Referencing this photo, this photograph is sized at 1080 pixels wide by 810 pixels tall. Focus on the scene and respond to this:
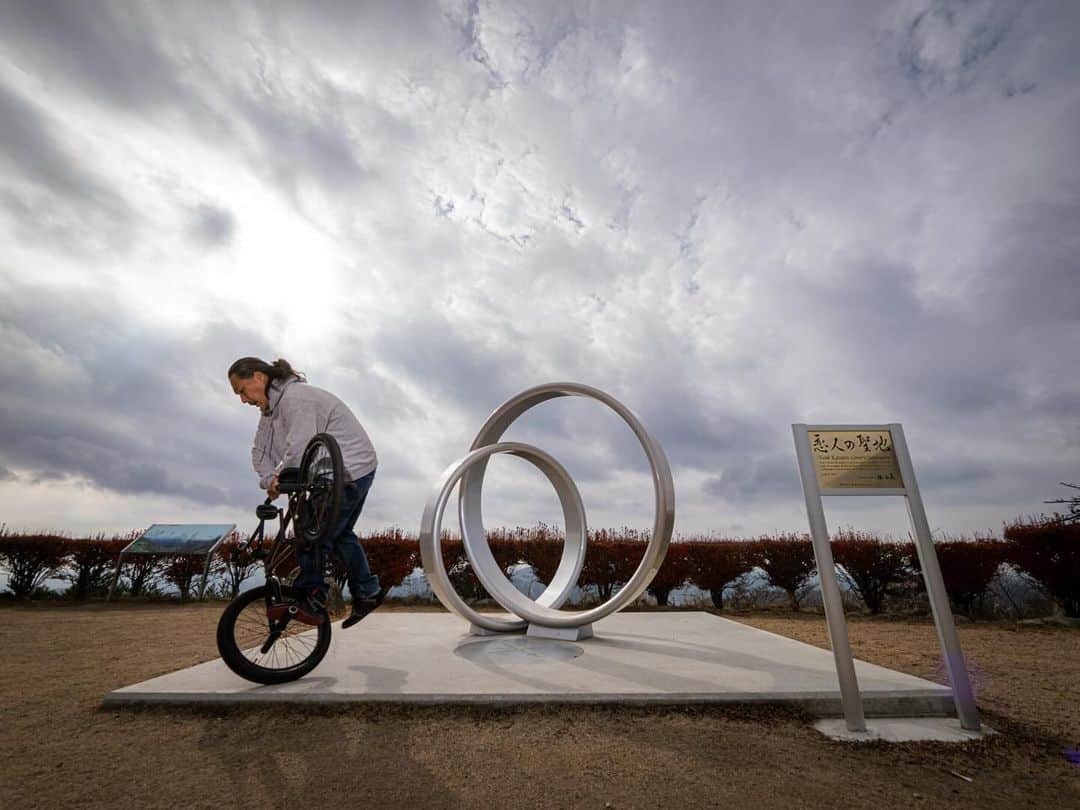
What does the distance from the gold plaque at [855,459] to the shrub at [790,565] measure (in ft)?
25.0

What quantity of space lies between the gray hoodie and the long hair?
54 millimetres

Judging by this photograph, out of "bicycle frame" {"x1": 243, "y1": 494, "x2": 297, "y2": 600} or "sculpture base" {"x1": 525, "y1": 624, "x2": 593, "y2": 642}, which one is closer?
"bicycle frame" {"x1": 243, "y1": 494, "x2": 297, "y2": 600}

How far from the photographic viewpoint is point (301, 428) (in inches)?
180

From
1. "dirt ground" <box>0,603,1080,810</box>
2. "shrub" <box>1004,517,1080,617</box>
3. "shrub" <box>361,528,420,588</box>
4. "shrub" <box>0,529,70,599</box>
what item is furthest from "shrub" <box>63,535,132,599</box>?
"shrub" <box>1004,517,1080,617</box>

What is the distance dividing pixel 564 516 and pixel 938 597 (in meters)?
4.40

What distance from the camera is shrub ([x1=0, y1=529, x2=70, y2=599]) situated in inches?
492

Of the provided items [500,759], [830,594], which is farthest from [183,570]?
[830,594]

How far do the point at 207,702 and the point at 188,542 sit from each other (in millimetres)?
8871

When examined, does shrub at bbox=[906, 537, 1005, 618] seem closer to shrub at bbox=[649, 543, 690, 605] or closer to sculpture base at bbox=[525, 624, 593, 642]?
shrub at bbox=[649, 543, 690, 605]

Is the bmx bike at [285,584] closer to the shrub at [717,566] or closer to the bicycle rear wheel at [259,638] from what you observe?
the bicycle rear wheel at [259,638]

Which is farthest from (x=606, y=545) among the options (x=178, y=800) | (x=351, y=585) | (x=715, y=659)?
(x=178, y=800)

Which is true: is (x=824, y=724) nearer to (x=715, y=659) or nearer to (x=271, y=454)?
(x=715, y=659)

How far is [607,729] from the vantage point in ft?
11.5

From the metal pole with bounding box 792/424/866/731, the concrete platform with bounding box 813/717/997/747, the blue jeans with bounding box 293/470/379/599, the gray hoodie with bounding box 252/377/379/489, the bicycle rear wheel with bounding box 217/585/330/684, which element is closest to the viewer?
the concrete platform with bounding box 813/717/997/747
